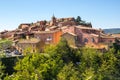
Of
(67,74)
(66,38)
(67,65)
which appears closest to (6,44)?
(66,38)

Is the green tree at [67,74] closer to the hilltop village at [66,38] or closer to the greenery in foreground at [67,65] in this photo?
the greenery in foreground at [67,65]

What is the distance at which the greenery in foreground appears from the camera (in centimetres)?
3622

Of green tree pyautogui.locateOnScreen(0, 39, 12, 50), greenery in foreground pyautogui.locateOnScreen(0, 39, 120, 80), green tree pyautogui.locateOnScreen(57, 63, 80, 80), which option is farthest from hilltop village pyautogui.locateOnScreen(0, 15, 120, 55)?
green tree pyautogui.locateOnScreen(57, 63, 80, 80)

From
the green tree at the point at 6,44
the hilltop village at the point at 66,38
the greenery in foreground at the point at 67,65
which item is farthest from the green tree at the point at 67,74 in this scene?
the green tree at the point at 6,44

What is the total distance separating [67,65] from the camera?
41.9m

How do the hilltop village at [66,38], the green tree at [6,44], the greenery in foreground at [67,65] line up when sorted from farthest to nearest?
the green tree at [6,44], the hilltop village at [66,38], the greenery in foreground at [67,65]

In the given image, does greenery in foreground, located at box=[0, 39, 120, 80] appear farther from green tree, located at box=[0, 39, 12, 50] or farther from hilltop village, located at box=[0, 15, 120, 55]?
green tree, located at box=[0, 39, 12, 50]

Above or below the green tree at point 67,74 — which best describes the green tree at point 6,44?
above

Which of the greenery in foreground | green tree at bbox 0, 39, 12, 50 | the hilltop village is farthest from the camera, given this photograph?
green tree at bbox 0, 39, 12, 50

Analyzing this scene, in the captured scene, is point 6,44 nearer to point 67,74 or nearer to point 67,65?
point 67,65

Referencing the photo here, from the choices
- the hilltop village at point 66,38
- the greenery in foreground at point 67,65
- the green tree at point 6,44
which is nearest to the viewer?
the greenery in foreground at point 67,65

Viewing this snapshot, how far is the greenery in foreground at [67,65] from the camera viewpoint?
119ft

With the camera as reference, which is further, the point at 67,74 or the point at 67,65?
the point at 67,65

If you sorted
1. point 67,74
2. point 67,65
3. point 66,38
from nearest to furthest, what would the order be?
point 67,74
point 67,65
point 66,38
